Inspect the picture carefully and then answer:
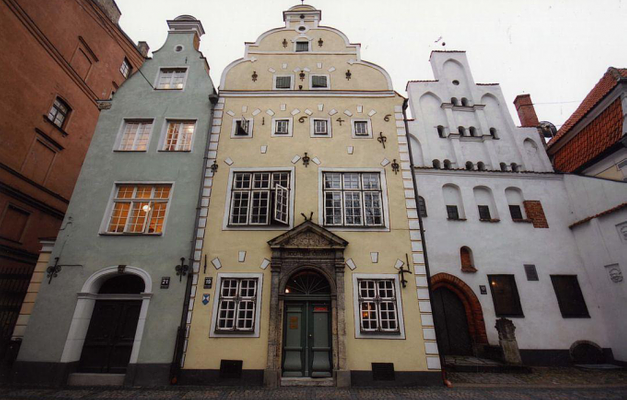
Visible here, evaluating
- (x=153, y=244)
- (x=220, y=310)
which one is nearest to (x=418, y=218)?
(x=220, y=310)

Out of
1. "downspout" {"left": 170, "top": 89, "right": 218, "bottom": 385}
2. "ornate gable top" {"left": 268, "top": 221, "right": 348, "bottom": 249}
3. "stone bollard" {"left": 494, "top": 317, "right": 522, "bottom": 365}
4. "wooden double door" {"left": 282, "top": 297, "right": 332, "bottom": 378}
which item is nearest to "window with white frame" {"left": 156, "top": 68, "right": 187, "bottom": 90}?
"downspout" {"left": 170, "top": 89, "right": 218, "bottom": 385}

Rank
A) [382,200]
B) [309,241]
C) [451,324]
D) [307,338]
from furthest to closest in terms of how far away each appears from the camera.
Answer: [451,324] → [382,200] → [309,241] → [307,338]

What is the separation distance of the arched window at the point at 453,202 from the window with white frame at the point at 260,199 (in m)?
8.56

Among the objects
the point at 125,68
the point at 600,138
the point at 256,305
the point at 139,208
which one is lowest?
the point at 256,305

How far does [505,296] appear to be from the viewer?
1265 centimetres

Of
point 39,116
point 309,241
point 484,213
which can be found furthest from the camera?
point 39,116

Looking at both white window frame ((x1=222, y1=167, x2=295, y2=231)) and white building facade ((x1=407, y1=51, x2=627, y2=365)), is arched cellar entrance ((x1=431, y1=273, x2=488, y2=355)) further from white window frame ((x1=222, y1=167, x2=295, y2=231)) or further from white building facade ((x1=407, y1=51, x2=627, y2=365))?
white window frame ((x1=222, y1=167, x2=295, y2=231))

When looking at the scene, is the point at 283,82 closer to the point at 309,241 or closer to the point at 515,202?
the point at 309,241

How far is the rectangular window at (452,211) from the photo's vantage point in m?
14.1

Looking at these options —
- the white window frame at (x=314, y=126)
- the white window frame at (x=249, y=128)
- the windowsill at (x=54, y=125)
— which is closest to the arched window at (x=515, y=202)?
A: the white window frame at (x=314, y=126)

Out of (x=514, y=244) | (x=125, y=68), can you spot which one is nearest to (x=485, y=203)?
(x=514, y=244)

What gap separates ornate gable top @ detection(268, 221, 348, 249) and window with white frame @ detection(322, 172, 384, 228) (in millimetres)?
582

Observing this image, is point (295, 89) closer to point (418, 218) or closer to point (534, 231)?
point (418, 218)

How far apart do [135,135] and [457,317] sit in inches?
658
